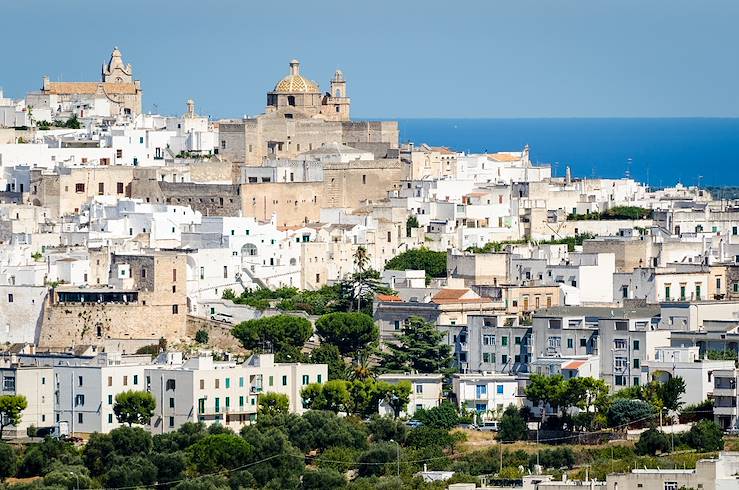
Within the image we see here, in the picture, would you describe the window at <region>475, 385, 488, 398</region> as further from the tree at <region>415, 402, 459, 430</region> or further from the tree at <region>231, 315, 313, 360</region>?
the tree at <region>231, 315, 313, 360</region>

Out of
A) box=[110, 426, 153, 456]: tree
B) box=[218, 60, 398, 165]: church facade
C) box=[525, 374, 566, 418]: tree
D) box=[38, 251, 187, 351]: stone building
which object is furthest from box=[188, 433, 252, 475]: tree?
box=[218, 60, 398, 165]: church facade

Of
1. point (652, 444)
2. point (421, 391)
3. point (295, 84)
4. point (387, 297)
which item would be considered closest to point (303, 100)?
point (295, 84)

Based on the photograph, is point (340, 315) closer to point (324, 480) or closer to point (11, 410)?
point (11, 410)

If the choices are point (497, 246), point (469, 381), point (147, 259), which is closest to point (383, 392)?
point (469, 381)

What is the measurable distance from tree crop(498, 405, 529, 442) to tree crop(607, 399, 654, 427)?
1.64m

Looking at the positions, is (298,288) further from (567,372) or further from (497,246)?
(567,372)

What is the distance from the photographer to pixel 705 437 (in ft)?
175

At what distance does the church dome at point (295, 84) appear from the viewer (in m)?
82.8

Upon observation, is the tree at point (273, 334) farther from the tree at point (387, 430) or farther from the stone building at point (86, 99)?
the stone building at point (86, 99)

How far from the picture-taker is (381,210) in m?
73.3

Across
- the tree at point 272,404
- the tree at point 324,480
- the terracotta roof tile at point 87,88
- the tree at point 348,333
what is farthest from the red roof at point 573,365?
the terracotta roof tile at point 87,88

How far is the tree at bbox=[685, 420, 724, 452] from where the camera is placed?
5316 cm

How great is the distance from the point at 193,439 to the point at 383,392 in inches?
187

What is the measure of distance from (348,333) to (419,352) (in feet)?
6.86
